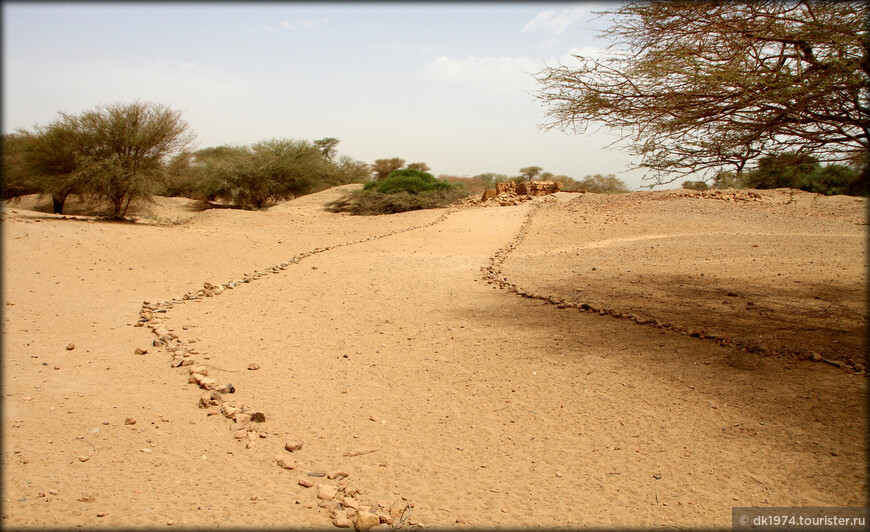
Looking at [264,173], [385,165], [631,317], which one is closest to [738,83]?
[631,317]

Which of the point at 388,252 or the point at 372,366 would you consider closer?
the point at 372,366

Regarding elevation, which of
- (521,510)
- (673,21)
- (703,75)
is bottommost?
(521,510)

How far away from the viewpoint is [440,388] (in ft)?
14.6

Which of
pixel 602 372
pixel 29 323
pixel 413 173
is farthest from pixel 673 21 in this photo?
pixel 413 173

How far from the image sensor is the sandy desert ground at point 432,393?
9.50 feet

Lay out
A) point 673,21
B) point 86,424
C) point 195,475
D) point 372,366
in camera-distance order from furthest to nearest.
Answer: point 673,21 → point 372,366 → point 86,424 → point 195,475

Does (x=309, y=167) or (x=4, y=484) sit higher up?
(x=309, y=167)

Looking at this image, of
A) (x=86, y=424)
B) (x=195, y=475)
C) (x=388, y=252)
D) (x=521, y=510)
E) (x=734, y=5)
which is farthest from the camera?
(x=388, y=252)

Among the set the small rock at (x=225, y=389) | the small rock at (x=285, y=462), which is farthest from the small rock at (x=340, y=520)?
the small rock at (x=225, y=389)

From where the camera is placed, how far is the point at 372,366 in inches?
196

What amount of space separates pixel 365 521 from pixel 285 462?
81cm

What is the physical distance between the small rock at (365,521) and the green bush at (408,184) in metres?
22.4

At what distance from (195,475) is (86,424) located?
1.16 m

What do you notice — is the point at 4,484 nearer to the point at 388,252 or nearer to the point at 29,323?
the point at 29,323
